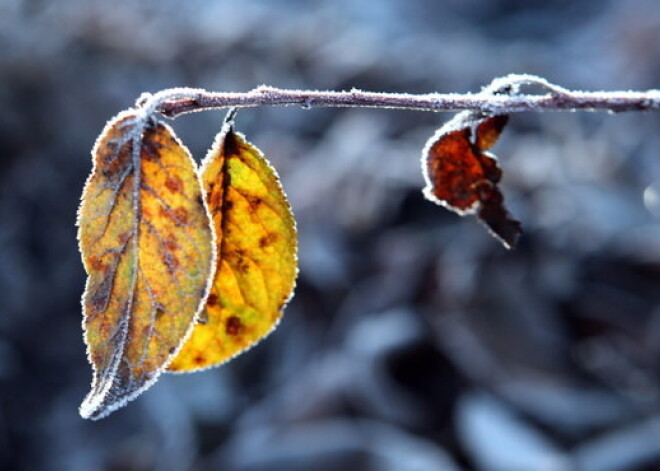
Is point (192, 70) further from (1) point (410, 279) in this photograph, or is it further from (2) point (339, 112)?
(1) point (410, 279)

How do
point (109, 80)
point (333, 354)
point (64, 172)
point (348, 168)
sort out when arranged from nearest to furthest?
point (333, 354), point (348, 168), point (64, 172), point (109, 80)

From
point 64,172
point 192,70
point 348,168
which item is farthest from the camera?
point 192,70

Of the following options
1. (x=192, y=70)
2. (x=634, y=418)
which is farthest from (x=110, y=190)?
(x=192, y=70)

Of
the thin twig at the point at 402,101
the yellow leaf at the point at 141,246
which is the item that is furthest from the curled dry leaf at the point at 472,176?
the yellow leaf at the point at 141,246

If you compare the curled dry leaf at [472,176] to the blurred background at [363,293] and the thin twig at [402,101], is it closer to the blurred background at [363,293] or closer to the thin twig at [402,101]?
the thin twig at [402,101]

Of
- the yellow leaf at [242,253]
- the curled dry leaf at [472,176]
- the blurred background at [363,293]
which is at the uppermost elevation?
the blurred background at [363,293]

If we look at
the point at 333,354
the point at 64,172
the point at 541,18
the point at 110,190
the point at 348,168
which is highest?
the point at 541,18
